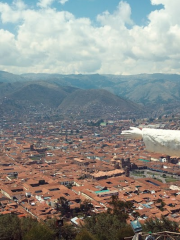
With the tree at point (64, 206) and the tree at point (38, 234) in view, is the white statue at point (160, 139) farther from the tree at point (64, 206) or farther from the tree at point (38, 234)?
the tree at point (64, 206)

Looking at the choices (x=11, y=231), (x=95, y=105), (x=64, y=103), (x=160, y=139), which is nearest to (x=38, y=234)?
(x=11, y=231)

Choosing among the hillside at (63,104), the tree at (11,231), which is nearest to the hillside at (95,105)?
the hillside at (63,104)

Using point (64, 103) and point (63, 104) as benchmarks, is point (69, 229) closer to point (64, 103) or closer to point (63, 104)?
point (63, 104)

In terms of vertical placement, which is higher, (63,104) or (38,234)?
(38,234)

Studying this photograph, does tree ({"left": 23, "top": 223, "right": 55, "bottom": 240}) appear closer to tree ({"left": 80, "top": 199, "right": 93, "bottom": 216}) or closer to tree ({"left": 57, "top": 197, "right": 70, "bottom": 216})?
tree ({"left": 57, "top": 197, "right": 70, "bottom": 216})

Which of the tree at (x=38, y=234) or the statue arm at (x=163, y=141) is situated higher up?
the statue arm at (x=163, y=141)

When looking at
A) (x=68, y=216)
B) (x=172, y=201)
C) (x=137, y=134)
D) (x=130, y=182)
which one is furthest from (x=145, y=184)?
(x=137, y=134)

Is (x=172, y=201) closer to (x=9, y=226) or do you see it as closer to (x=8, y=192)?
(x=8, y=192)

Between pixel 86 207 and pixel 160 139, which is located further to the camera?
pixel 86 207
